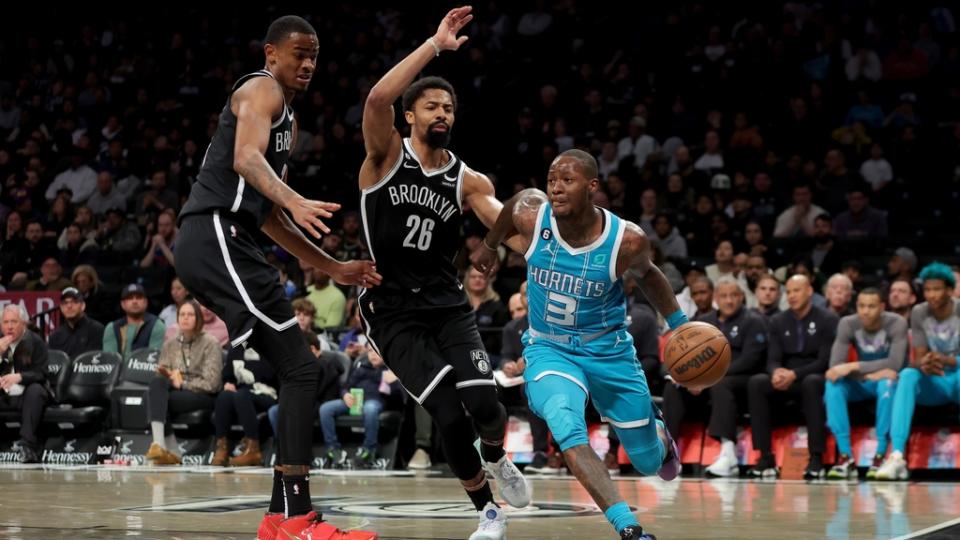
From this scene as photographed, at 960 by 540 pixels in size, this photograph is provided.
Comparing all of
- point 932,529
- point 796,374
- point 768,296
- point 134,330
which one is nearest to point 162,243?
point 134,330

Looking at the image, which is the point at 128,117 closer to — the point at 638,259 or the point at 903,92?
the point at 903,92

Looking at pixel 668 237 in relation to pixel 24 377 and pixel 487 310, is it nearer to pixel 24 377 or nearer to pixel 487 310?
pixel 487 310

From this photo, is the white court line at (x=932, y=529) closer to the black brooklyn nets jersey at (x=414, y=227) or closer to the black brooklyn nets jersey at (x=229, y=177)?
the black brooklyn nets jersey at (x=414, y=227)

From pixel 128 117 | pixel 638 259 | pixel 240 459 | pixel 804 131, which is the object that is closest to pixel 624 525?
pixel 638 259

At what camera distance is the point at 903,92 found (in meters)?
15.5

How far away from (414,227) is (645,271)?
105cm

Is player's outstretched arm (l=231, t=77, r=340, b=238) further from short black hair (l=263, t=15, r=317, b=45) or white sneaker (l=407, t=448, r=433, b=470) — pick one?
white sneaker (l=407, t=448, r=433, b=470)

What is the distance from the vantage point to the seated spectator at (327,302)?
1307cm

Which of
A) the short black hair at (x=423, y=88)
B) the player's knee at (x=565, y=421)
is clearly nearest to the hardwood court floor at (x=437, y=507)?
the player's knee at (x=565, y=421)

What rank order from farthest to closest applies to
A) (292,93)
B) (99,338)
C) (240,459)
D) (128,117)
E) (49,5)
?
1. (49,5)
2. (128,117)
3. (99,338)
4. (240,459)
5. (292,93)

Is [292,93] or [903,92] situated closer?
[292,93]

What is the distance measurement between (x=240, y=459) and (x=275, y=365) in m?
6.31

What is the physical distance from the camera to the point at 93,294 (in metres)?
14.0

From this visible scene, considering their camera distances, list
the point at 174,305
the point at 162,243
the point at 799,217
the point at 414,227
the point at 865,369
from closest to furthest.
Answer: the point at 414,227, the point at 865,369, the point at 174,305, the point at 799,217, the point at 162,243
